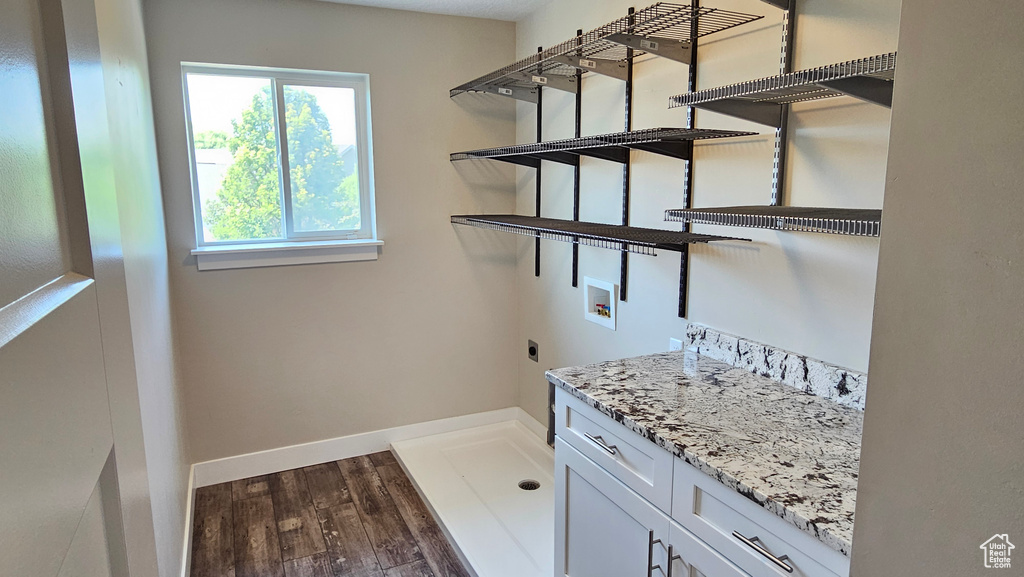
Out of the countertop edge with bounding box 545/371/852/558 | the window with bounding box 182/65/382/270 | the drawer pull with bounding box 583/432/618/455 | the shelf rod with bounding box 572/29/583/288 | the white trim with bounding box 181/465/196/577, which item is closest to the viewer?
the countertop edge with bounding box 545/371/852/558

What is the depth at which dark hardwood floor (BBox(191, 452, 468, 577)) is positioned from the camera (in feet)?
7.88

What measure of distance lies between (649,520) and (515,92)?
2.34 m

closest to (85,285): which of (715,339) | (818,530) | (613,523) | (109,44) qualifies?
(818,530)

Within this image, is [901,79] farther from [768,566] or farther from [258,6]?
[258,6]

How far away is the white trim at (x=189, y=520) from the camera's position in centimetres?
226

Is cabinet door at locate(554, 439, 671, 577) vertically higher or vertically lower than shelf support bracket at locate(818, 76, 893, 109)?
lower

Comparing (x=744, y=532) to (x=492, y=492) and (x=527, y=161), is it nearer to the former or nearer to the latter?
(x=492, y=492)

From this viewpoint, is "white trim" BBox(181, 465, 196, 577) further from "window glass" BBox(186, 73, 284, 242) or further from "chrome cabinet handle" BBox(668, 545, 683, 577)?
"chrome cabinet handle" BBox(668, 545, 683, 577)

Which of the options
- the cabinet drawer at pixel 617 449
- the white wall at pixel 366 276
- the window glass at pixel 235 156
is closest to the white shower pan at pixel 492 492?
the white wall at pixel 366 276

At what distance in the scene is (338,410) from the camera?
10.7 feet

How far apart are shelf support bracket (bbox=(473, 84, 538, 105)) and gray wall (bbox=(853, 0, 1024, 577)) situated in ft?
8.89

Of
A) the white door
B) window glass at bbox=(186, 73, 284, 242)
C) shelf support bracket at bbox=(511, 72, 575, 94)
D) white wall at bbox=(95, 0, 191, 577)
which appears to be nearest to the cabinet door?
white wall at bbox=(95, 0, 191, 577)

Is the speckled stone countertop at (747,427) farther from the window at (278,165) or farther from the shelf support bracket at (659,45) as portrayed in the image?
the window at (278,165)

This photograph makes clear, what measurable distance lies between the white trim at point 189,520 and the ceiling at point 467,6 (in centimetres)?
246
